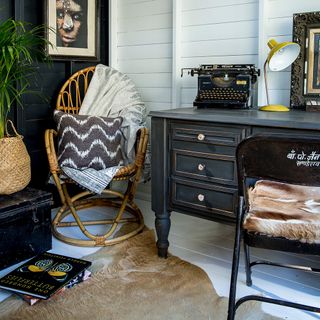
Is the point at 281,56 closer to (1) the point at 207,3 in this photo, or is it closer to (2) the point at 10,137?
(1) the point at 207,3

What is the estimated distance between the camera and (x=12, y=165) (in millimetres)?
2529

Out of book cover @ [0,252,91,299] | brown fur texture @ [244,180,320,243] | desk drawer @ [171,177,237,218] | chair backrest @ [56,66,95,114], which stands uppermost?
chair backrest @ [56,66,95,114]

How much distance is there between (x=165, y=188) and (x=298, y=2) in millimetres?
1394

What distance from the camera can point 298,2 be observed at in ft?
8.80

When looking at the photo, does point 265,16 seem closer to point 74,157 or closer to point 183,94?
point 183,94

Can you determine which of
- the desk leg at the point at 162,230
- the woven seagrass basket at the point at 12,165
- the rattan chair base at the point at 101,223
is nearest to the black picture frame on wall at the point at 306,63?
the desk leg at the point at 162,230

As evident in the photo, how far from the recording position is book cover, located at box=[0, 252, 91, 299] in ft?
6.75

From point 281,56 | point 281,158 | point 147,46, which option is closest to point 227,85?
point 281,56

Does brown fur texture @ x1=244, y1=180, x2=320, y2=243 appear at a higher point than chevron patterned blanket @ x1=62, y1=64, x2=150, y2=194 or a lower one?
lower

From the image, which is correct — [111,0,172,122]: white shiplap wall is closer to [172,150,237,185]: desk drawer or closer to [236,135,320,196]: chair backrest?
[172,150,237,185]: desk drawer

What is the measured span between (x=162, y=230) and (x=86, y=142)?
2.48 ft

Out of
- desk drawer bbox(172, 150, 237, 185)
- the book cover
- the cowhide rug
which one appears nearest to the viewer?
the cowhide rug

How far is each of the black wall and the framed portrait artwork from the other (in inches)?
2.7

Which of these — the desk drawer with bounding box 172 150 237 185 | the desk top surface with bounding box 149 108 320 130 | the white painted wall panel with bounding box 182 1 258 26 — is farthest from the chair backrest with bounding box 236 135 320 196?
the white painted wall panel with bounding box 182 1 258 26
